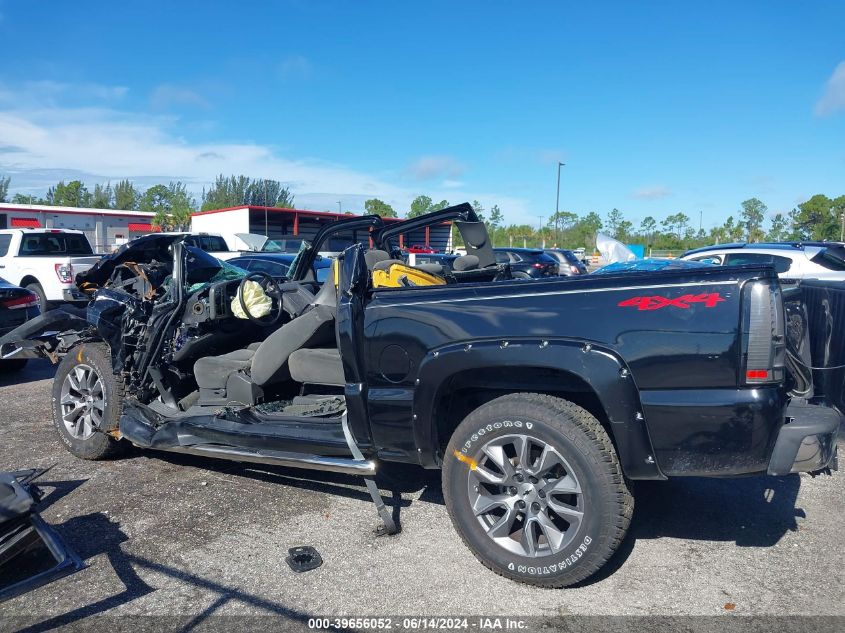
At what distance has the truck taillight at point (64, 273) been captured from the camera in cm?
1405

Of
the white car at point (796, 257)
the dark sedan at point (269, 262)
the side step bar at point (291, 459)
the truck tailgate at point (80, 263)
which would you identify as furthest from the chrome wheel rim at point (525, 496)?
the truck tailgate at point (80, 263)

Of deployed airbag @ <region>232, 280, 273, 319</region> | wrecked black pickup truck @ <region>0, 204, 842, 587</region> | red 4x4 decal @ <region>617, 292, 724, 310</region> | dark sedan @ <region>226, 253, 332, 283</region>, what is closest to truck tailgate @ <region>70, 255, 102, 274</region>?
dark sedan @ <region>226, 253, 332, 283</region>

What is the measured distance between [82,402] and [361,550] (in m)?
2.81

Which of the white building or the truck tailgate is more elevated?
the white building

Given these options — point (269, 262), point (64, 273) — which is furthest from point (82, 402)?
point (64, 273)

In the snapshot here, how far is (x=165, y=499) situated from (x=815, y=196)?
60194mm

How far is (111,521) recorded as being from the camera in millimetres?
4020

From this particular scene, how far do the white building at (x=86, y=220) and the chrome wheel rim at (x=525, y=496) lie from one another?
126 ft

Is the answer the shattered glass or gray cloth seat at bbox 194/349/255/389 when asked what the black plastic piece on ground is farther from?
the shattered glass

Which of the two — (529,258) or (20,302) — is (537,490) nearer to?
(20,302)

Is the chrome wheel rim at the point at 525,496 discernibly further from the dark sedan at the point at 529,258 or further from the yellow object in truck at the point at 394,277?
the dark sedan at the point at 529,258

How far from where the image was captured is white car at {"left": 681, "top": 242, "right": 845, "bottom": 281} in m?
10.6

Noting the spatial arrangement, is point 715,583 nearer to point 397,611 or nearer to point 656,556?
point 656,556

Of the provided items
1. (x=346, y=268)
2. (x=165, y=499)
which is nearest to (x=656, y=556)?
(x=346, y=268)
